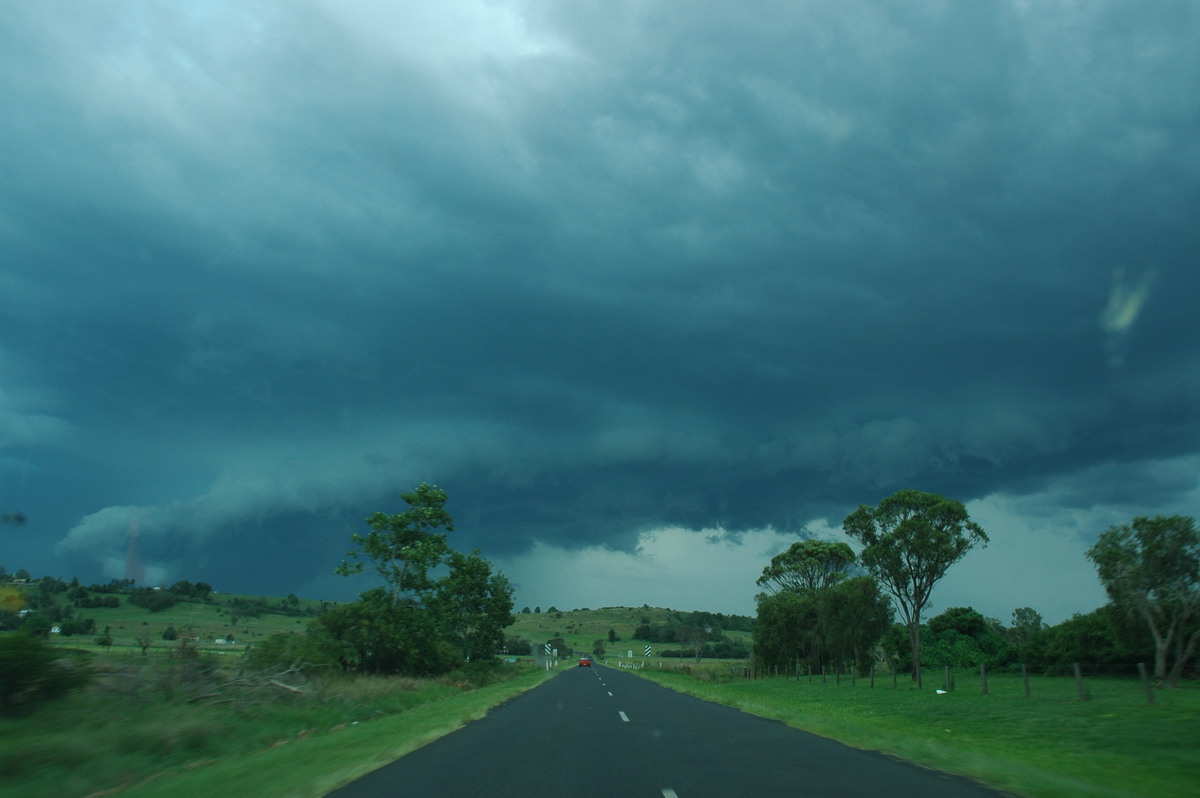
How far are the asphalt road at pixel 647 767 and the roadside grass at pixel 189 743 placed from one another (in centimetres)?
114

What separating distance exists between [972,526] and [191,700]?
1876 inches

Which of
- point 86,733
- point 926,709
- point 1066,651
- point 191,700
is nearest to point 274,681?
point 191,700

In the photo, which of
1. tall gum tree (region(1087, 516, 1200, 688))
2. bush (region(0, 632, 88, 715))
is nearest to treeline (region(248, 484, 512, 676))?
bush (region(0, 632, 88, 715))

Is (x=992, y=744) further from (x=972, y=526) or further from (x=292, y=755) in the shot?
(x=972, y=526)

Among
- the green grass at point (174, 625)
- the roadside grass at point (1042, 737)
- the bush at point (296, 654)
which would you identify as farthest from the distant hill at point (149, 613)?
the roadside grass at point (1042, 737)

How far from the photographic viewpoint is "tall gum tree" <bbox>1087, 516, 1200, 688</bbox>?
4072 centimetres

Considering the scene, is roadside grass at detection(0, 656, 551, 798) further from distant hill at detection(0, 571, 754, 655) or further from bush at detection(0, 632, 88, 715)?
distant hill at detection(0, 571, 754, 655)

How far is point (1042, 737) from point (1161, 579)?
29.8m

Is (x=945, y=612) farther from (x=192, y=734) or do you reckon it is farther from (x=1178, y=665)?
(x=192, y=734)

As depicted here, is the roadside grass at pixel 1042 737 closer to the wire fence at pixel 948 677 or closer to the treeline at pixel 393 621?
the wire fence at pixel 948 677

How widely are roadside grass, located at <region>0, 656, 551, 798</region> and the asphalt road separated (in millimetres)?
1139

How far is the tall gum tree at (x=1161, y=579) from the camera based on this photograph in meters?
40.7

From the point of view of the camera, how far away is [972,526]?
2005 inches

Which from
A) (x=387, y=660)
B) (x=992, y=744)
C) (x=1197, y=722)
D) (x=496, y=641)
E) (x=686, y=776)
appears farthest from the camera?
(x=496, y=641)
